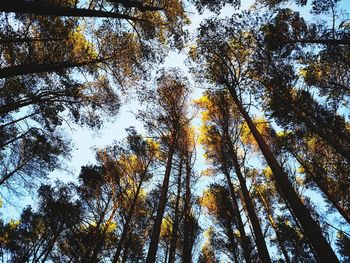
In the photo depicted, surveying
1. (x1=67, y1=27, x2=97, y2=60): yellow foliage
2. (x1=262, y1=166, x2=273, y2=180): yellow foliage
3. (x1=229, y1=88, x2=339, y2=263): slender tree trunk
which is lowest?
(x1=229, y1=88, x2=339, y2=263): slender tree trunk

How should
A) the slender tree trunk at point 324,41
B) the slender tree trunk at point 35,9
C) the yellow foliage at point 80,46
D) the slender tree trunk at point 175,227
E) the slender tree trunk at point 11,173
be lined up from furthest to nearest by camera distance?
the slender tree trunk at point 11,173
the yellow foliage at point 80,46
the slender tree trunk at point 175,227
the slender tree trunk at point 324,41
the slender tree trunk at point 35,9

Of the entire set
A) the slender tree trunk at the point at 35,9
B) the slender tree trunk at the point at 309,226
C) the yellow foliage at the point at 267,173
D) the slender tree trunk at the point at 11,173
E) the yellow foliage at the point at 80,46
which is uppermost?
the yellow foliage at the point at 267,173

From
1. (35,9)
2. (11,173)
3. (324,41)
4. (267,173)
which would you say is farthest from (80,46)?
(267,173)

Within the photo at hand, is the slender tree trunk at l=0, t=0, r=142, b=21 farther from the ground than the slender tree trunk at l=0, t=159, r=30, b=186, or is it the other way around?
the slender tree trunk at l=0, t=159, r=30, b=186

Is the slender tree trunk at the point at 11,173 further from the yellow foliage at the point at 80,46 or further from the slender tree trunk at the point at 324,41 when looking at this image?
the slender tree trunk at the point at 324,41

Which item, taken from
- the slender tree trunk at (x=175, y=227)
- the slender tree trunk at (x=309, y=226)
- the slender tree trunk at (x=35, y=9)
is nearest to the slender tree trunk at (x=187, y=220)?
the slender tree trunk at (x=175, y=227)

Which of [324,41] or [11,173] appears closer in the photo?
[324,41]

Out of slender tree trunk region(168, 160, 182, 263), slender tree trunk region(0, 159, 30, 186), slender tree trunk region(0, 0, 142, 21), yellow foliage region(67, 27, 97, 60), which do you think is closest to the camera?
slender tree trunk region(0, 0, 142, 21)

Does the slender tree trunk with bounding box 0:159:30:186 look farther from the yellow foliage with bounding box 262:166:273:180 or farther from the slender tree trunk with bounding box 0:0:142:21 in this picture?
the yellow foliage with bounding box 262:166:273:180

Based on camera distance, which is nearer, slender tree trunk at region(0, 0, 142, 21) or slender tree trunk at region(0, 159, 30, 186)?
slender tree trunk at region(0, 0, 142, 21)

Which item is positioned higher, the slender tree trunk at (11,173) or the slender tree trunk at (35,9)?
the slender tree trunk at (11,173)

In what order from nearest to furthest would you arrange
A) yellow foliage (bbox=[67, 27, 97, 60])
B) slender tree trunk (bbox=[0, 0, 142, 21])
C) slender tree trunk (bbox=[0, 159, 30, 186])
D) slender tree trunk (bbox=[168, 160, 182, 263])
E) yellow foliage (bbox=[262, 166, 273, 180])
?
slender tree trunk (bbox=[0, 0, 142, 21])
slender tree trunk (bbox=[168, 160, 182, 263])
yellow foliage (bbox=[67, 27, 97, 60])
slender tree trunk (bbox=[0, 159, 30, 186])
yellow foliage (bbox=[262, 166, 273, 180])

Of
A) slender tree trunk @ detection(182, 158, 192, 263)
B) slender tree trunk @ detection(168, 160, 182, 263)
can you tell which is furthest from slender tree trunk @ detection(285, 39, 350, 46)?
slender tree trunk @ detection(168, 160, 182, 263)

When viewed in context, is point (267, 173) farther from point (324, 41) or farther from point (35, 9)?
point (35, 9)
